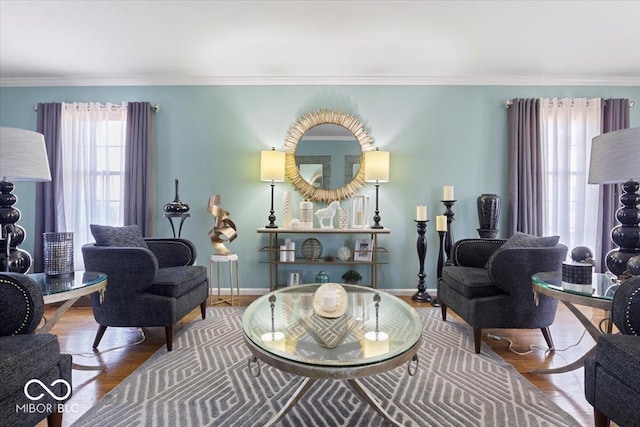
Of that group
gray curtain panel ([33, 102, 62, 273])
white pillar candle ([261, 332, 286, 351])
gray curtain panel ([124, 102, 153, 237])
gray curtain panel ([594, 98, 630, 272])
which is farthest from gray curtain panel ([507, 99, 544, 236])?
gray curtain panel ([33, 102, 62, 273])

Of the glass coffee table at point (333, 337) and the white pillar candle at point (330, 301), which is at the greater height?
the white pillar candle at point (330, 301)

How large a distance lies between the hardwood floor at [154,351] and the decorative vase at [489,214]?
3.20 feet

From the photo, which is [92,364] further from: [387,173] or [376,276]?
[387,173]

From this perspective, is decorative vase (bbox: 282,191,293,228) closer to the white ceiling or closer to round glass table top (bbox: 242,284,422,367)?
the white ceiling

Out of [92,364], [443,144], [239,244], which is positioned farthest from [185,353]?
[443,144]

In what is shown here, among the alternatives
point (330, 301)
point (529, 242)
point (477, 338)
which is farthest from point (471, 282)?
point (330, 301)

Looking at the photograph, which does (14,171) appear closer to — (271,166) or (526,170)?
(271,166)

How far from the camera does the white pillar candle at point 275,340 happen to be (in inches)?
55.6

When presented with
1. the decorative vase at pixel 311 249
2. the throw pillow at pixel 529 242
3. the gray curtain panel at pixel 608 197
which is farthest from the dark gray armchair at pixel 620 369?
the gray curtain panel at pixel 608 197

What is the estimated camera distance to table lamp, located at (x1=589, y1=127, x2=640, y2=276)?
70.7 inches

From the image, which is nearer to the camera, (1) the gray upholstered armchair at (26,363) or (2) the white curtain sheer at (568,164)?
(1) the gray upholstered armchair at (26,363)

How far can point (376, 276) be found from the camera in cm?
362

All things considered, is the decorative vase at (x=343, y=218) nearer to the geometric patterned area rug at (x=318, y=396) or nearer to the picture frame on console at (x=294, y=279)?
the picture frame on console at (x=294, y=279)

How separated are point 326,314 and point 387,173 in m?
2.17
